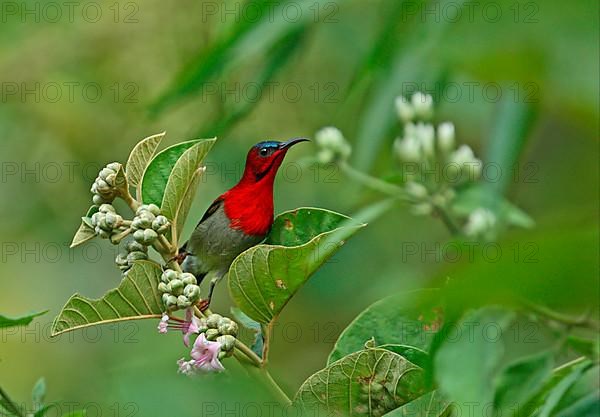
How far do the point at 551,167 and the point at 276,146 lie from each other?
6.25ft

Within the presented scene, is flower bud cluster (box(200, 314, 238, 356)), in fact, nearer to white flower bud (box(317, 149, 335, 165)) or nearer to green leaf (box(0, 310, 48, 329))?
green leaf (box(0, 310, 48, 329))

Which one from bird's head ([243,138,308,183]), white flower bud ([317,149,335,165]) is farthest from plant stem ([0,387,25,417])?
white flower bud ([317,149,335,165])

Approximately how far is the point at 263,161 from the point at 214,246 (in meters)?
0.47

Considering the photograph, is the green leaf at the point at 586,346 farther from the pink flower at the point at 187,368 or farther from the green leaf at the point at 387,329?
the pink flower at the point at 187,368

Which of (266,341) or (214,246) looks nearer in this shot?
(266,341)

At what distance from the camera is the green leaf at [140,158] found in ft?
6.47

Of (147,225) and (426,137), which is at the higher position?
(147,225)

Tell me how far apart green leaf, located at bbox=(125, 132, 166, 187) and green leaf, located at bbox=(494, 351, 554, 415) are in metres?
0.95

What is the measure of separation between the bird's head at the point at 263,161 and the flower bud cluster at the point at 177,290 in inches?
52.2

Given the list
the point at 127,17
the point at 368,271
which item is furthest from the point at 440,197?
the point at 127,17

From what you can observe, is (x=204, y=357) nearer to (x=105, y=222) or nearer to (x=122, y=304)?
(x=122, y=304)

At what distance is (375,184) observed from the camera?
3.13 meters

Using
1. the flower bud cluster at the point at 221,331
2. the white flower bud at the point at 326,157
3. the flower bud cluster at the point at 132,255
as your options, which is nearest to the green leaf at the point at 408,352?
the flower bud cluster at the point at 221,331

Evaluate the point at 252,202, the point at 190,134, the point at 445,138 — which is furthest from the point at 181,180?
the point at 190,134
